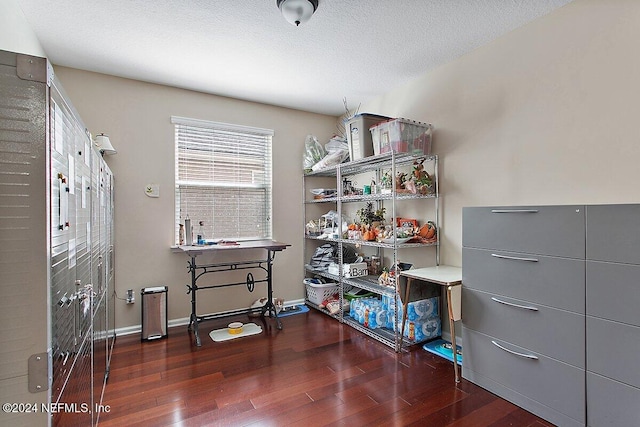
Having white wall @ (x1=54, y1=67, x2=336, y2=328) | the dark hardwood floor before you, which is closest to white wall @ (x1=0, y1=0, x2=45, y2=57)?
white wall @ (x1=54, y1=67, x2=336, y2=328)

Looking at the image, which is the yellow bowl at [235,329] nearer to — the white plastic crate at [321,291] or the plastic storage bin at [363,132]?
the white plastic crate at [321,291]

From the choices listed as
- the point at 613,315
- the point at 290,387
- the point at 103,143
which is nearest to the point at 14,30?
the point at 103,143

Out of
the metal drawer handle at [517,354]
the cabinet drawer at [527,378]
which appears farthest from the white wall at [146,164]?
the metal drawer handle at [517,354]

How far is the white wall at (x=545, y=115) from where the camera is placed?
6.10ft

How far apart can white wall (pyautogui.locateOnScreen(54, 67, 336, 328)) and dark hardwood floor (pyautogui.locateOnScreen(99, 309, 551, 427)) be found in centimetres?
59

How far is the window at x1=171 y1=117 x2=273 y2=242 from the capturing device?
349 centimetres

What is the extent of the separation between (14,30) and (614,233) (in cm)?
358

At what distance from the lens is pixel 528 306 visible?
6.12ft

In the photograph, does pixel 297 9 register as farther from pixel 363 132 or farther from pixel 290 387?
pixel 290 387

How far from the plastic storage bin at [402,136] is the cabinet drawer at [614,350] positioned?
5.83 feet

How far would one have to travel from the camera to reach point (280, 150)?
3.99 meters

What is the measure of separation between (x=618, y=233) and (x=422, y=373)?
59.5 inches

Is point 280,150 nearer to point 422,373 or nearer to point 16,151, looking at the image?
point 422,373

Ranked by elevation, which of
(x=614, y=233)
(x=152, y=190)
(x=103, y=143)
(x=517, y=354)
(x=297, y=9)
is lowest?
(x=517, y=354)
